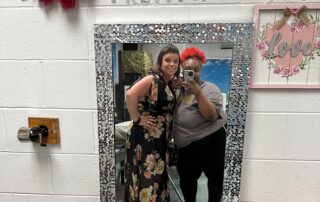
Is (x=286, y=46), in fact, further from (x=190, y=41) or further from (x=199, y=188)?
(x=199, y=188)

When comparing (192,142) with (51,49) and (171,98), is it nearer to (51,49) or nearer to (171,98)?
(171,98)

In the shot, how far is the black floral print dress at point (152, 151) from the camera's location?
96 centimetres

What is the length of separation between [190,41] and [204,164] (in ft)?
1.42

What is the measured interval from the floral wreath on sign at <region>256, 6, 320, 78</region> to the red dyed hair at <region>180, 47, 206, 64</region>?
0.19 m

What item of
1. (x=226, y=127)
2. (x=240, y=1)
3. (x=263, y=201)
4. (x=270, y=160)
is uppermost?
(x=240, y=1)

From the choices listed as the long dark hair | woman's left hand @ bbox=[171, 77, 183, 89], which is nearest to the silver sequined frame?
the long dark hair

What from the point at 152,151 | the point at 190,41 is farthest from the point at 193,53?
the point at 152,151

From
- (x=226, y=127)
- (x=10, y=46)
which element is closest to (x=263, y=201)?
(x=226, y=127)

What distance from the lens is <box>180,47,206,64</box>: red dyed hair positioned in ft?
3.07

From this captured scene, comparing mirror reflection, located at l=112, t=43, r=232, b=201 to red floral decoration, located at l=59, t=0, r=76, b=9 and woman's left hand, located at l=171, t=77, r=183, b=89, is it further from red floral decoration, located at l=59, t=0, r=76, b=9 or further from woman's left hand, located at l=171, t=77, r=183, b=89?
red floral decoration, located at l=59, t=0, r=76, b=9

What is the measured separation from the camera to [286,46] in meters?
0.92

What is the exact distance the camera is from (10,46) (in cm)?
101

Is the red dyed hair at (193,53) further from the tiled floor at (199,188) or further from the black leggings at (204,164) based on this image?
the tiled floor at (199,188)

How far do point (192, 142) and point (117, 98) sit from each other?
12.1 inches
